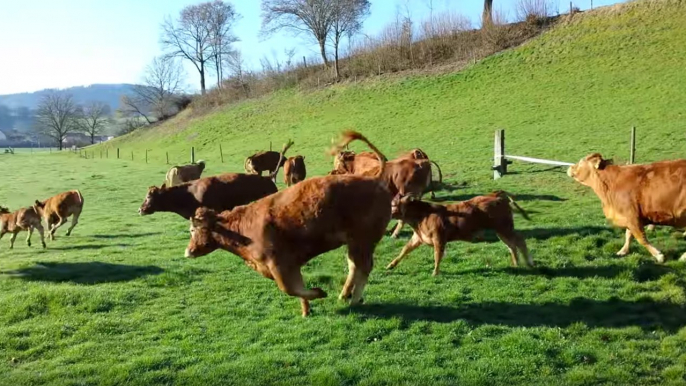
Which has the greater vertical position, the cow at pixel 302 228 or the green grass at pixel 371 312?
the cow at pixel 302 228

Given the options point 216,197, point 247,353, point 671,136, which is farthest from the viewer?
point 671,136

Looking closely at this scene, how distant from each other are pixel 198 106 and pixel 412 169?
2412 inches

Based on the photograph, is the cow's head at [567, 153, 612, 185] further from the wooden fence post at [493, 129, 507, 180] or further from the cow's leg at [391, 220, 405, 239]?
the wooden fence post at [493, 129, 507, 180]

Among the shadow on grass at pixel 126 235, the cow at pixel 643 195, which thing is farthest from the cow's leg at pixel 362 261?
the shadow on grass at pixel 126 235

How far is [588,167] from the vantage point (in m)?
10.3

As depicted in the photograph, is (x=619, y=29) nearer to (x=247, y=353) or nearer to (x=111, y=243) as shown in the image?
(x=111, y=243)

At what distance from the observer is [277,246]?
7230 millimetres

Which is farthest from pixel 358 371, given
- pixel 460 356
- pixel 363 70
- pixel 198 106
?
pixel 198 106

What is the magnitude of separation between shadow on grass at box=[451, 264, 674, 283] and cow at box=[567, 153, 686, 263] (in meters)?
0.39

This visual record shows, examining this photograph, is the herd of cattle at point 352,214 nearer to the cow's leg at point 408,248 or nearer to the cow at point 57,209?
the cow's leg at point 408,248

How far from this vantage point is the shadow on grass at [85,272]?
10.3 m

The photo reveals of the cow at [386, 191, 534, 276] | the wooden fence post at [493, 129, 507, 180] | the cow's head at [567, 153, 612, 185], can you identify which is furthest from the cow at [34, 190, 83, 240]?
the wooden fence post at [493, 129, 507, 180]

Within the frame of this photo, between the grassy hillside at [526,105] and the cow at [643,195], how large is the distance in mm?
10887

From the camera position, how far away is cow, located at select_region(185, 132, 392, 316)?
7.24 metres
